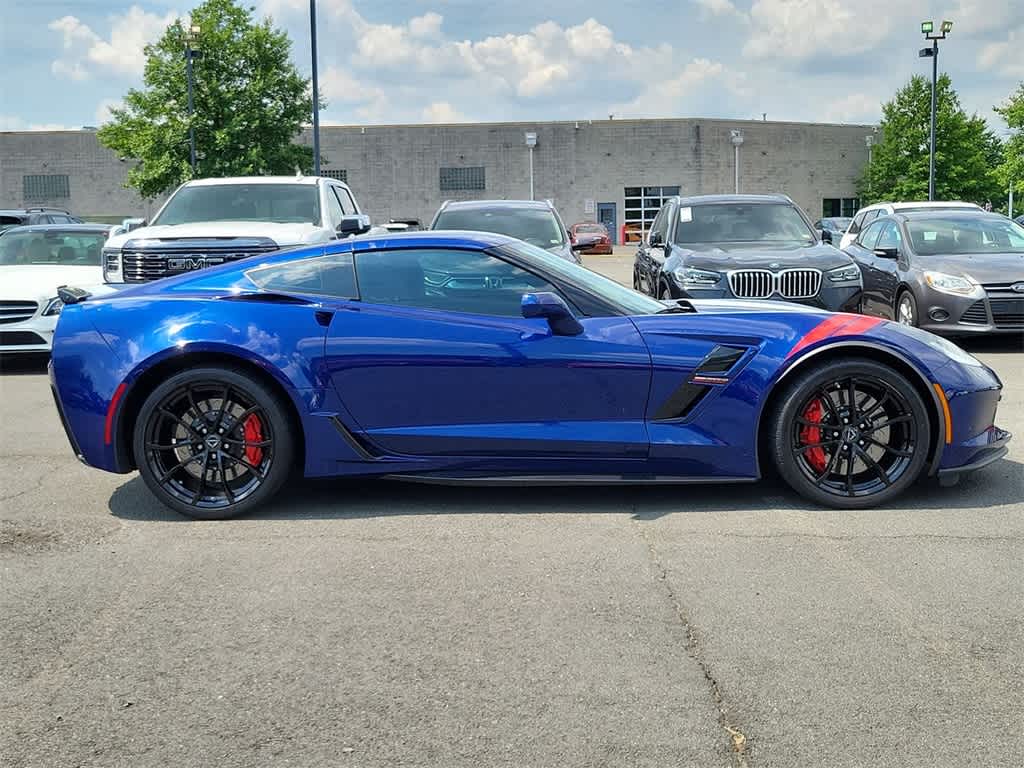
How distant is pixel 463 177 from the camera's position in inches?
2537

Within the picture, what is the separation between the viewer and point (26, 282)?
458 inches

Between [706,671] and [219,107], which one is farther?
[219,107]

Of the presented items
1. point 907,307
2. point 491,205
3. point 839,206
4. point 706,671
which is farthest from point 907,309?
point 839,206

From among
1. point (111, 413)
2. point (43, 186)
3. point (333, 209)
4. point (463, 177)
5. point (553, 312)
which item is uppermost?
point (463, 177)

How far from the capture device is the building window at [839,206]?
219 feet

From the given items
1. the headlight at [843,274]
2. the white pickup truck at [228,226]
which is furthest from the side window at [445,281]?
the headlight at [843,274]

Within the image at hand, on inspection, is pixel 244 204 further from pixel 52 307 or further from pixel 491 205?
pixel 491 205

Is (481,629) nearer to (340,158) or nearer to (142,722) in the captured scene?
(142,722)

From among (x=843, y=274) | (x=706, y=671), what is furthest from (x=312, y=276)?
(x=843, y=274)

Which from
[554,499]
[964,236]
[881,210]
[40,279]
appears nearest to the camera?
[554,499]

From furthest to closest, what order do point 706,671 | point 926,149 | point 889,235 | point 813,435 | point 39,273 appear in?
point 926,149, point 889,235, point 39,273, point 813,435, point 706,671

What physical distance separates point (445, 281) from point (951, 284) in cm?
803

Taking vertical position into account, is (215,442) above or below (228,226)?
below

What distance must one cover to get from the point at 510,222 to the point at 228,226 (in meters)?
3.60
